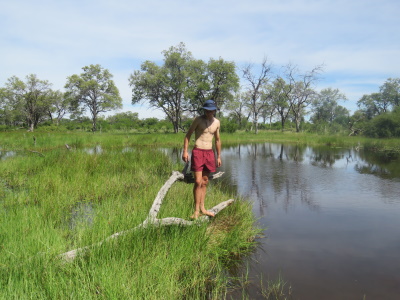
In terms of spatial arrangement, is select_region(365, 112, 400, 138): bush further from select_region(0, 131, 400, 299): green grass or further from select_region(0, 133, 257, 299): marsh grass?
select_region(0, 133, 257, 299): marsh grass

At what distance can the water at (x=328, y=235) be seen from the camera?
12.6 feet

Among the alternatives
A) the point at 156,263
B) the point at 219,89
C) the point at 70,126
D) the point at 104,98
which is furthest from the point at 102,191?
the point at 70,126

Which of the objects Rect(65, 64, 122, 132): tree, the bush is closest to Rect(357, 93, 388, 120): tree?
the bush

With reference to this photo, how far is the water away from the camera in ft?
12.6

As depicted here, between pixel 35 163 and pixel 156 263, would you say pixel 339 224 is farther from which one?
pixel 35 163

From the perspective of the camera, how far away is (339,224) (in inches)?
247

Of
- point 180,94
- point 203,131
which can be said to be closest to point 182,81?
point 180,94

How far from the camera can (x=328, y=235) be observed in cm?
563

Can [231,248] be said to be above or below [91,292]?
below

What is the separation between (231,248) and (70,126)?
60.4 m

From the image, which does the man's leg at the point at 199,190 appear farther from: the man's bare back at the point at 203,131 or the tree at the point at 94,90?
the tree at the point at 94,90

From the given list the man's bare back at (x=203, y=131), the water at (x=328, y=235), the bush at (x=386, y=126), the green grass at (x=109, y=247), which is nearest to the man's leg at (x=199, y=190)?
the green grass at (x=109, y=247)

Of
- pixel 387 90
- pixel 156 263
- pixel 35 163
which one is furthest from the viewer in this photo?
pixel 387 90

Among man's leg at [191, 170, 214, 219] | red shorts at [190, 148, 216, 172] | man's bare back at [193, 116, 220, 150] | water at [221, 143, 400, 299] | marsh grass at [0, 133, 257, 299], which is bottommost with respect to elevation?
water at [221, 143, 400, 299]
